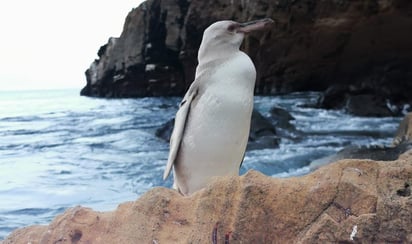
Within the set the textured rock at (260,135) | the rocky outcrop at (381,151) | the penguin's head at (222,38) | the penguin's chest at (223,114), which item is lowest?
the textured rock at (260,135)

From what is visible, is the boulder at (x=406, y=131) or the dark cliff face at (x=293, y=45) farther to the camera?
the dark cliff face at (x=293, y=45)

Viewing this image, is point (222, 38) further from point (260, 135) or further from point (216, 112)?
point (260, 135)

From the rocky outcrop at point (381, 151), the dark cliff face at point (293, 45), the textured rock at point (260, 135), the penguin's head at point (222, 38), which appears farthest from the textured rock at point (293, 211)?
the dark cliff face at point (293, 45)

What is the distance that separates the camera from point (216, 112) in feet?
7.21

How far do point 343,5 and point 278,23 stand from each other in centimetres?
252

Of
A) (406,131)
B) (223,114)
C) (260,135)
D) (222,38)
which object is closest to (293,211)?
(223,114)

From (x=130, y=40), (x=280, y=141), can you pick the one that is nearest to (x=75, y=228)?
(x=280, y=141)

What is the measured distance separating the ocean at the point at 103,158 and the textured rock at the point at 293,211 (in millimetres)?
2595

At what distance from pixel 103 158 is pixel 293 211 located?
6.48 meters

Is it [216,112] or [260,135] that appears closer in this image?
[216,112]

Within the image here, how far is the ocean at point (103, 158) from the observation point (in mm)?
4637

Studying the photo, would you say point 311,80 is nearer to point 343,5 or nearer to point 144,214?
point 343,5

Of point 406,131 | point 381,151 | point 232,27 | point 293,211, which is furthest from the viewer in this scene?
point 406,131

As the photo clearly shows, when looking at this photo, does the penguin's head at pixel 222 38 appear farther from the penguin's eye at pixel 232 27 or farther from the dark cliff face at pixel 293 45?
the dark cliff face at pixel 293 45
